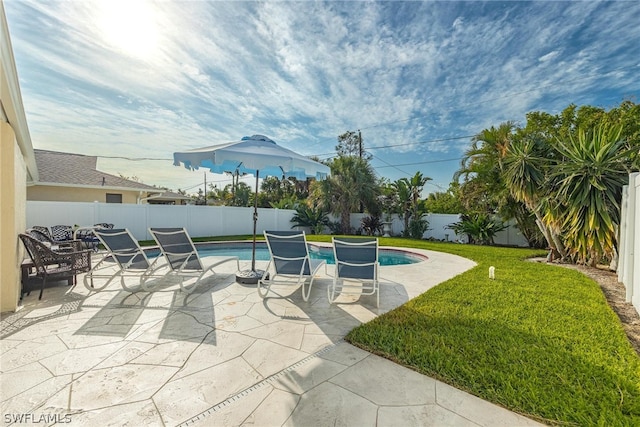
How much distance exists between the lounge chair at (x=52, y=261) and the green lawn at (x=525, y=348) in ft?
18.7

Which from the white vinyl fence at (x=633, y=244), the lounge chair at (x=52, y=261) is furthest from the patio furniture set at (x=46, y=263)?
the white vinyl fence at (x=633, y=244)

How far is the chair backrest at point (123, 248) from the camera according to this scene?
5605 millimetres

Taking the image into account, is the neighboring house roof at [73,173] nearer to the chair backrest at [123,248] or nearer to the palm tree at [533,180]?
the chair backrest at [123,248]

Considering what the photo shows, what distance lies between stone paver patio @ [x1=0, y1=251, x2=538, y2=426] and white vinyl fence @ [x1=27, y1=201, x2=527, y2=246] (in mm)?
10578

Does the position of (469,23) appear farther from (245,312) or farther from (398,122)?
(398,122)

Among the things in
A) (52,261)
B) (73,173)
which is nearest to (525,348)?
(52,261)

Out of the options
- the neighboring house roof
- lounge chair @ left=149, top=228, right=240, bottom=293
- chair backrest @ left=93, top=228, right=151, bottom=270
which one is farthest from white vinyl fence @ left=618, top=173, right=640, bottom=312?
the neighboring house roof

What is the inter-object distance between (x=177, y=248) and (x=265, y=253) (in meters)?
6.53

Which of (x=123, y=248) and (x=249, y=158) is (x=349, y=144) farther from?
(x=123, y=248)

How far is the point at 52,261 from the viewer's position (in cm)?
535

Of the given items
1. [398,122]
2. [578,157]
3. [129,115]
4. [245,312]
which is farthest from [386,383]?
[398,122]

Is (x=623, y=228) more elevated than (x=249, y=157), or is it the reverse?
(x=249, y=157)

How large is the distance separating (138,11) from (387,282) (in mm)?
8319

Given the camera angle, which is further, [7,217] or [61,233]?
[61,233]
